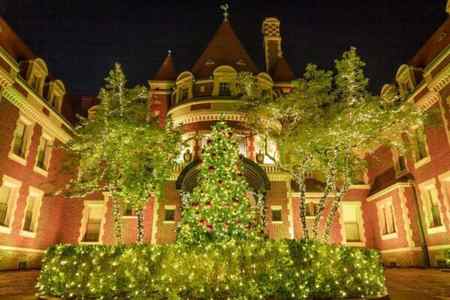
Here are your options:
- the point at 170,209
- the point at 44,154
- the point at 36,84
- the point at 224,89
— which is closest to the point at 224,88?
the point at 224,89

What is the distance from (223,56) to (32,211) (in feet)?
50.7

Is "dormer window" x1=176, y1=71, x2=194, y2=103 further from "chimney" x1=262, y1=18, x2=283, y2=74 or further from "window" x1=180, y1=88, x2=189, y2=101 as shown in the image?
"chimney" x1=262, y1=18, x2=283, y2=74

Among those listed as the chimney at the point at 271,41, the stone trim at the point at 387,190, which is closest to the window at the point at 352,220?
the stone trim at the point at 387,190

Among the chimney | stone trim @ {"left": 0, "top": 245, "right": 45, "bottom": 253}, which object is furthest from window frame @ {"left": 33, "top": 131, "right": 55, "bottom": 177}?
the chimney

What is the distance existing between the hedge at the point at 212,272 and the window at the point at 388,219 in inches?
462

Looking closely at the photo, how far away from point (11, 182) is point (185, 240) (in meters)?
10.9

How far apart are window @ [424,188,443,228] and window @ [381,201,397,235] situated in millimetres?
2630

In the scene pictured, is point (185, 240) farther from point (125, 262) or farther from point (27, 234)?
point (27, 234)

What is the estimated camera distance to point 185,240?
930 centimetres

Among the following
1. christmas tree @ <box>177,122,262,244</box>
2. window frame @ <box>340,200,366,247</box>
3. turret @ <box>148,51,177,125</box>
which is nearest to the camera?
christmas tree @ <box>177,122,262,244</box>

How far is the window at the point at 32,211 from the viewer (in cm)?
1620

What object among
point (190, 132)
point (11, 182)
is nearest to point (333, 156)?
point (190, 132)

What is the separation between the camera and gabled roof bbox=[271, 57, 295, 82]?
23.5 m

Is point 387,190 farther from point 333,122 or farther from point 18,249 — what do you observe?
point 18,249
